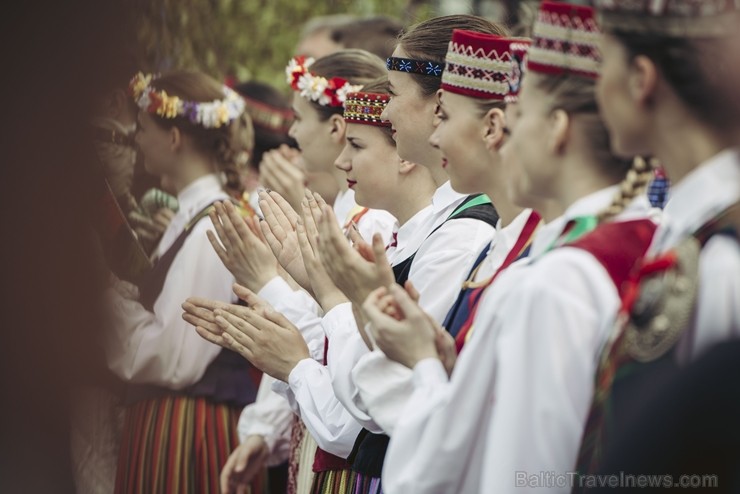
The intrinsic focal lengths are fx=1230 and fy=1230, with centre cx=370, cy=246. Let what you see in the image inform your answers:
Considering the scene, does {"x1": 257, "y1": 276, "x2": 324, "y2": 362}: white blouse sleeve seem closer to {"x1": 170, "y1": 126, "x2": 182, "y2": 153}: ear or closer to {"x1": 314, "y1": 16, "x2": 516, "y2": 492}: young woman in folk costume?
{"x1": 314, "y1": 16, "x2": 516, "y2": 492}: young woman in folk costume

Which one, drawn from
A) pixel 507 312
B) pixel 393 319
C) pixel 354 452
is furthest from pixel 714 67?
pixel 354 452

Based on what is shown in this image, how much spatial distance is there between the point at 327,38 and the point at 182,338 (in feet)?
7.75

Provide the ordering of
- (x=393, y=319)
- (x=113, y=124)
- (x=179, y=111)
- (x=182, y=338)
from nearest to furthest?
(x=393, y=319), (x=113, y=124), (x=182, y=338), (x=179, y=111)

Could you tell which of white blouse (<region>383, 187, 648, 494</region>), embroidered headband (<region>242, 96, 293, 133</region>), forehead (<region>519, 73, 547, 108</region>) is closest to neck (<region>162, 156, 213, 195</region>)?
embroidered headband (<region>242, 96, 293, 133</region>)

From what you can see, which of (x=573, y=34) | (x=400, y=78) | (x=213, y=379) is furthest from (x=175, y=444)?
(x=573, y=34)

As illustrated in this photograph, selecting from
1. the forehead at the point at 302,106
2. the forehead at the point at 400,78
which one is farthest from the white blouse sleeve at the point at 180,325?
the forehead at the point at 400,78

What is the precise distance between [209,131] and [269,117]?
66.2 inches

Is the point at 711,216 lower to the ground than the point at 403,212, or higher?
lower

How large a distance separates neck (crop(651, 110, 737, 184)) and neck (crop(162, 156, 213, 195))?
2.99m

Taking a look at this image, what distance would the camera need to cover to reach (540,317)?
1.96 metres

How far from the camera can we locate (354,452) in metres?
3.13

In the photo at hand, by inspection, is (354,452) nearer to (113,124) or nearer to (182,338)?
(113,124)

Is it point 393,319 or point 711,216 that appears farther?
point 393,319

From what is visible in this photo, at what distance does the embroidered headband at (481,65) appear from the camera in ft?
8.96
